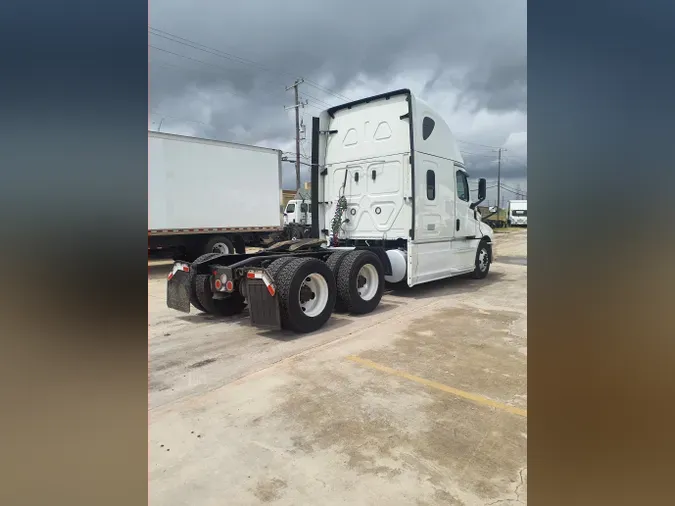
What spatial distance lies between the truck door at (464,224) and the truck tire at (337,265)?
3366 mm

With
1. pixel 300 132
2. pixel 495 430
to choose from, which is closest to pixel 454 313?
pixel 495 430

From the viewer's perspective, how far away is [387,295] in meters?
8.55

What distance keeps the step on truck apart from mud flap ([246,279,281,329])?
0.01m

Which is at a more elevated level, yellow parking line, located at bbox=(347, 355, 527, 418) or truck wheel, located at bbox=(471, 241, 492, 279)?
truck wheel, located at bbox=(471, 241, 492, 279)

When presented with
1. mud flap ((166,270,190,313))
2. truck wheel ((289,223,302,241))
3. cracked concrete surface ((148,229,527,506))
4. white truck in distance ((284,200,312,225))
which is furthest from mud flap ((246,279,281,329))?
white truck in distance ((284,200,312,225))

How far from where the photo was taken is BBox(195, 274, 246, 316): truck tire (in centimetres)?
629

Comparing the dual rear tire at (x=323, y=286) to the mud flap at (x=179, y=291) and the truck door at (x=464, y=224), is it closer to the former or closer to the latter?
the mud flap at (x=179, y=291)

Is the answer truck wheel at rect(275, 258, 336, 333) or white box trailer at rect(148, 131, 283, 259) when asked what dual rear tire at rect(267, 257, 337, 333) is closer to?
truck wheel at rect(275, 258, 336, 333)

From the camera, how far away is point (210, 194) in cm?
1300

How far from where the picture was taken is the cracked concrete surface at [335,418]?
244cm

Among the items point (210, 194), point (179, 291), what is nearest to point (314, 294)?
point (179, 291)

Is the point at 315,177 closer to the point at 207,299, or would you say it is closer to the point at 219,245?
the point at 207,299

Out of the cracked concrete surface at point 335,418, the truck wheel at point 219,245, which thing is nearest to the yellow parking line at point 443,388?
the cracked concrete surface at point 335,418
